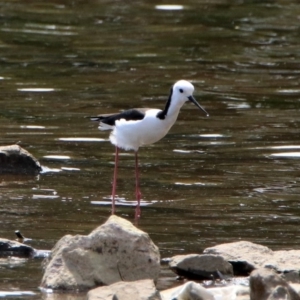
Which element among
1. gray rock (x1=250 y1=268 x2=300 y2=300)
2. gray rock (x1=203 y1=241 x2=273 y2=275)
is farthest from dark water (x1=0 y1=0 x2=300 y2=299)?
gray rock (x1=250 y1=268 x2=300 y2=300)

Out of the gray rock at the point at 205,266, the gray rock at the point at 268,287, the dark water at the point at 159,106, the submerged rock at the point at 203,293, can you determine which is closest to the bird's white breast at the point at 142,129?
the dark water at the point at 159,106

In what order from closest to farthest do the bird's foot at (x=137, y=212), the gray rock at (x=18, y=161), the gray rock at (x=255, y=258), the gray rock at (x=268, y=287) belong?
1. the gray rock at (x=268, y=287)
2. the gray rock at (x=255, y=258)
3. the bird's foot at (x=137, y=212)
4. the gray rock at (x=18, y=161)

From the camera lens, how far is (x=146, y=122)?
406 inches

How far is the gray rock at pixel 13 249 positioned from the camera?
26.8 feet

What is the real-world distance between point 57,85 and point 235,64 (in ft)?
11.4

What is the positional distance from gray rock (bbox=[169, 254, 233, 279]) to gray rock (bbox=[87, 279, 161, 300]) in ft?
2.59

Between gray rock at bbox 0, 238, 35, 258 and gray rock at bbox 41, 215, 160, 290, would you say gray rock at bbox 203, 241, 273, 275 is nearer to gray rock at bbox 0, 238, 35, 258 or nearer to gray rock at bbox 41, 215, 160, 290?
gray rock at bbox 41, 215, 160, 290

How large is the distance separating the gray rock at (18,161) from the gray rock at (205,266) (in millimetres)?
3834

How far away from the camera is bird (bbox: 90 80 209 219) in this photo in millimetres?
10164

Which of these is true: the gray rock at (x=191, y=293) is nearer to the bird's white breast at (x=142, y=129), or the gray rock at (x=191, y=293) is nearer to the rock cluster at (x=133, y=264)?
the rock cluster at (x=133, y=264)

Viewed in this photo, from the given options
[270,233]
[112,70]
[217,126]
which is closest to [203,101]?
[217,126]

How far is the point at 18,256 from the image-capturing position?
321 inches

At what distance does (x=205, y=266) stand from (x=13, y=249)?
60.8 inches

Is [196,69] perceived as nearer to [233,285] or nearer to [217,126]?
[217,126]
